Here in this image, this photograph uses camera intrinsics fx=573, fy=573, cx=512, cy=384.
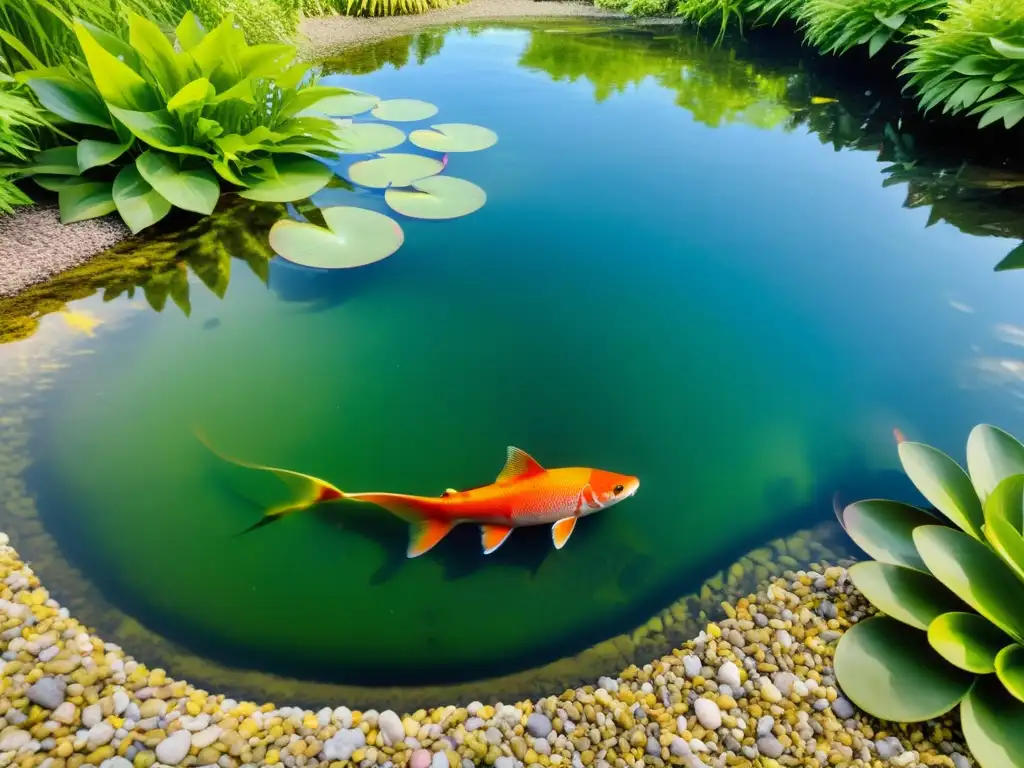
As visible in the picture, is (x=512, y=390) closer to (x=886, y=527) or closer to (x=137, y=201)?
(x=886, y=527)

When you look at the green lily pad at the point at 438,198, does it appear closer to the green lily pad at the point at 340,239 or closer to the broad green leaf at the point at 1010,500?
the green lily pad at the point at 340,239

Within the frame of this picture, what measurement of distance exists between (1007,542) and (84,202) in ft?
11.5

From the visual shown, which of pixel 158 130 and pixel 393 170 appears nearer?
pixel 158 130

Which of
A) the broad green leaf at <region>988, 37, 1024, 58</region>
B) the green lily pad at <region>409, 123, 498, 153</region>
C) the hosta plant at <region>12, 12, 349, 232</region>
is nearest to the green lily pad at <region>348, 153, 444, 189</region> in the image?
the green lily pad at <region>409, 123, 498, 153</region>

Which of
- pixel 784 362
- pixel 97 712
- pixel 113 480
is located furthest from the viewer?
pixel 784 362

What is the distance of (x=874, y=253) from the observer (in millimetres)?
2852

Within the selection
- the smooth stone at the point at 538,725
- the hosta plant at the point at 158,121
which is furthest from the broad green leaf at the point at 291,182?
the smooth stone at the point at 538,725

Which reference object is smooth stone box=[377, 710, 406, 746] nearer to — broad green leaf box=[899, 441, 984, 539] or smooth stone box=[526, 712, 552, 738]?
smooth stone box=[526, 712, 552, 738]

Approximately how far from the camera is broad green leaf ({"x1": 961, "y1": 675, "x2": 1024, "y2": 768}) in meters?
1.14

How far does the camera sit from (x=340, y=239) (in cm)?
269

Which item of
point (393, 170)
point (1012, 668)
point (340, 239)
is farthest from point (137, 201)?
point (1012, 668)

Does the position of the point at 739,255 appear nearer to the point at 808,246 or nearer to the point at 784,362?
the point at 808,246

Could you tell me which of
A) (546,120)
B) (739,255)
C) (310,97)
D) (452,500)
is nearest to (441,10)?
(546,120)

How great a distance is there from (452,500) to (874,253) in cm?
256
